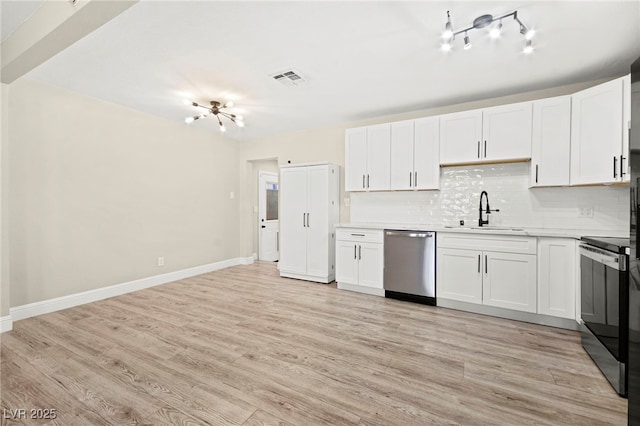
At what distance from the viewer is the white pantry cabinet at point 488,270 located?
303cm

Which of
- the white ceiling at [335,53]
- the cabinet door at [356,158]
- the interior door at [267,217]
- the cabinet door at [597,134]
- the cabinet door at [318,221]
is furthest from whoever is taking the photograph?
the interior door at [267,217]

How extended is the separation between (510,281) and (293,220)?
324 centimetres

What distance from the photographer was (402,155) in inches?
159

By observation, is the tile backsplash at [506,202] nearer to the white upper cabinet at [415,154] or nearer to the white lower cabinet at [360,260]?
the white upper cabinet at [415,154]

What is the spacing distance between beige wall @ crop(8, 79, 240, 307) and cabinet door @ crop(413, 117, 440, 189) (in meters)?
3.81

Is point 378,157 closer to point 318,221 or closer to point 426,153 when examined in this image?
point 426,153

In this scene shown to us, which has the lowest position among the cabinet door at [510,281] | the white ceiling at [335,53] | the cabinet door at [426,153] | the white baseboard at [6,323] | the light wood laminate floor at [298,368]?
the light wood laminate floor at [298,368]

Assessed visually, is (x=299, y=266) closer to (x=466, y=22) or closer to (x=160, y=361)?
(x=160, y=361)

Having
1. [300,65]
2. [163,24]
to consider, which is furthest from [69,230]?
[300,65]

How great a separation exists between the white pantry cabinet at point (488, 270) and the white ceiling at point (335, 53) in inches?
73.5

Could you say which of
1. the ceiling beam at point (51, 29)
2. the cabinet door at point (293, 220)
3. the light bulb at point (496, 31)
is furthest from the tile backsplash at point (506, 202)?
the ceiling beam at point (51, 29)

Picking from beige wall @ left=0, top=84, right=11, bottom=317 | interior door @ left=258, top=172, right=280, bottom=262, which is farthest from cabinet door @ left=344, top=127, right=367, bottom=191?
beige wall @ left=0, top=84, right=11, bottom=317

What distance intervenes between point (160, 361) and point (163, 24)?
109 inches

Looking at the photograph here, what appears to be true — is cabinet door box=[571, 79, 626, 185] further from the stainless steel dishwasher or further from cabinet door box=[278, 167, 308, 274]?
cabinet door box=[278, 167, 308, 274]
